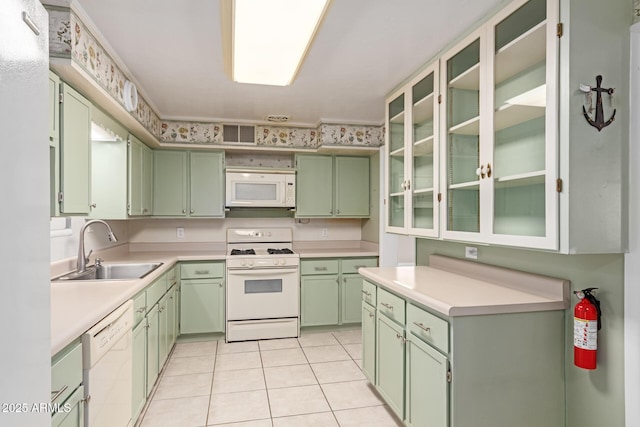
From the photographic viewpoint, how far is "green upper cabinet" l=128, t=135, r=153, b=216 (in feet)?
10.3

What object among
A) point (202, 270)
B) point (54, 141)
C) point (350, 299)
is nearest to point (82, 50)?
point (54, 141)

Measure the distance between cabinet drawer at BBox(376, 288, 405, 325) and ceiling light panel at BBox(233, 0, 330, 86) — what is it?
1.47m

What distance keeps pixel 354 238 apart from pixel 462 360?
3.13 meters

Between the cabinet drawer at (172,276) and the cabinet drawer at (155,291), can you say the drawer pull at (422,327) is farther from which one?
the cabinet drawer at (172,276)

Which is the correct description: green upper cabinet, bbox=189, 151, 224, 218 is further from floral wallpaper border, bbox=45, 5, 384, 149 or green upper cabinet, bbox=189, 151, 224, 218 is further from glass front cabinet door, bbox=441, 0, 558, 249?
glass front cabinet door, bbox=441, 0, 558, 249

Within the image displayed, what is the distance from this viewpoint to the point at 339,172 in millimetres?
4340

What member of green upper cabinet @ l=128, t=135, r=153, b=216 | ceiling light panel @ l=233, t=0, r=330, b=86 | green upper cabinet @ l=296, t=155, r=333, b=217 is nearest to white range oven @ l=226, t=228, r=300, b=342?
green upper cabinet @ l=296, t=155, r=333, b=217

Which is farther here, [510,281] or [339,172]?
[339,172]

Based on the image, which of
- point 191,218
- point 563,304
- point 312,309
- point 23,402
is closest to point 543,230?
point 563,304

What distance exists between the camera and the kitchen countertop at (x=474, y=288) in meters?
1.63

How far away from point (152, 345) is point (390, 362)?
167 cm

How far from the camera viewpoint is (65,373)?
1.27 meters

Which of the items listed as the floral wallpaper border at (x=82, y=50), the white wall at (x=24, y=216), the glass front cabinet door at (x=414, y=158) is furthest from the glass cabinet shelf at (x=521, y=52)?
the floral wallpaper border at (x=82, y=50)

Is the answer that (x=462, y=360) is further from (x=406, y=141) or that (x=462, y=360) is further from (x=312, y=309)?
(x=312, y=309)
